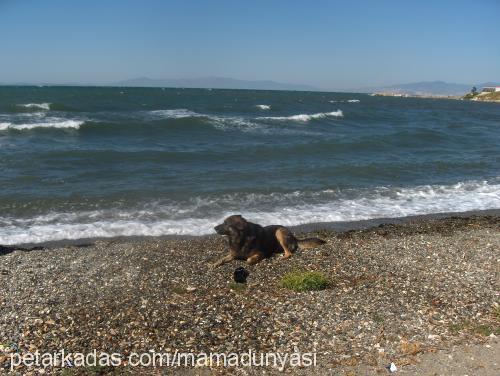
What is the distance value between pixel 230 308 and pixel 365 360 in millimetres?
2261

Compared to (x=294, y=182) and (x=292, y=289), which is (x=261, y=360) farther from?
(x=294, y=182)

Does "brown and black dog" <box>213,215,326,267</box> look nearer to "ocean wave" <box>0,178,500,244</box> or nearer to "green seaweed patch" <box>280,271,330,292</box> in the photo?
"green seaweed patch" <box>280,271,330,292</box>

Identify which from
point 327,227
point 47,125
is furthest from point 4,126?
point 327,227

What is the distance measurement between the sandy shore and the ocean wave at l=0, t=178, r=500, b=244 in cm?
226

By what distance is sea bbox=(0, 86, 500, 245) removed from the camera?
14.2 metres

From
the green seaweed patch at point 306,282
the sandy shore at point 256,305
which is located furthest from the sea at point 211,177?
the green seaweed patch at point 306,282

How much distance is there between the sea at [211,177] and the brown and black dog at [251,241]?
3.30 metres

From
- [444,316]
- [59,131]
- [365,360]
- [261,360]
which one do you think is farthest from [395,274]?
[59,131]

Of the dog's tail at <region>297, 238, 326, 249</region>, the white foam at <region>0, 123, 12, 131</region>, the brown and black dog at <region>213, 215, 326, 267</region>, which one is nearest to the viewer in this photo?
the brown and black dog at <region>213, 215, 326, 267</region>

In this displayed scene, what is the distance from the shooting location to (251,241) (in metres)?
9.87

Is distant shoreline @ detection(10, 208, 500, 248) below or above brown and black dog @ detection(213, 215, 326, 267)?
below

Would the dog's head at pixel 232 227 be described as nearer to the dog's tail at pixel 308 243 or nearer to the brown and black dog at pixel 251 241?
the brown and black dog at pixel 251 241

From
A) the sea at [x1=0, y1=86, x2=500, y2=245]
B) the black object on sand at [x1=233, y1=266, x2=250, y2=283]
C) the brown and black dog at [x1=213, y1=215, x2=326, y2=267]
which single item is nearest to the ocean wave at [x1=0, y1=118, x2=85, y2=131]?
the sea at [x1=0, y1=86, x2=500, y2=245]

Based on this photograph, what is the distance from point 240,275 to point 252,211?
241 inches
